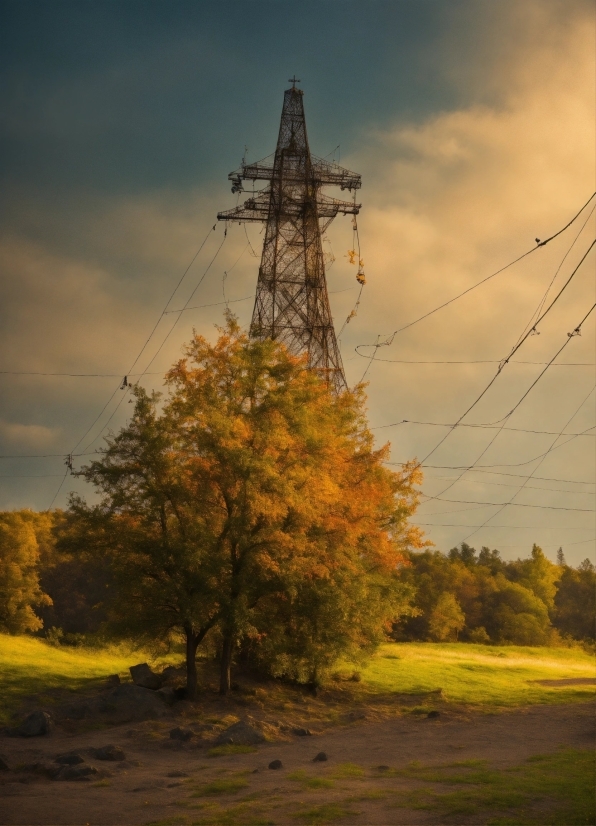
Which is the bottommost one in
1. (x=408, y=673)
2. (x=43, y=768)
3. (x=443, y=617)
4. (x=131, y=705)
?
(x=408, y=673)

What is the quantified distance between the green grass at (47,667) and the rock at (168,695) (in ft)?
10.3

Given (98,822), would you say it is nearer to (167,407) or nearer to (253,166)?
(167,407)

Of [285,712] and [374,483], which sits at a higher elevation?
[374,483]

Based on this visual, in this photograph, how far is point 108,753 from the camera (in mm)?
23031

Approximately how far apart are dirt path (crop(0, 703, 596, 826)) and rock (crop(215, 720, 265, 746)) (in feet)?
1.95

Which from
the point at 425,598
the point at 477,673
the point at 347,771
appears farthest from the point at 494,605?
the point at 347,771

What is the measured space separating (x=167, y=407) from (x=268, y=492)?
6.05m

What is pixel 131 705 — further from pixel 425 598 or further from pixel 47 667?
pixel 425 598

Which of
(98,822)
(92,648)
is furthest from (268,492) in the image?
(92,648)

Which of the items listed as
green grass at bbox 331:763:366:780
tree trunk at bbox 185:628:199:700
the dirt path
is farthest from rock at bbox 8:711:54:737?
green grass at bbox 331:763:366:780

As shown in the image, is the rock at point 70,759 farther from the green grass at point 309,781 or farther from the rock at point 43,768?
the green grass at point 309,781

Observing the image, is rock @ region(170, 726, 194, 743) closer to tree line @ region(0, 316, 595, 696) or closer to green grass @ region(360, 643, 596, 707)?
tree line @ region(0, 316, 595, 696)

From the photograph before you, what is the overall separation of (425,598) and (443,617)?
13.9ft

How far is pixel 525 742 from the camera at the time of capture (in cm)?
2617
